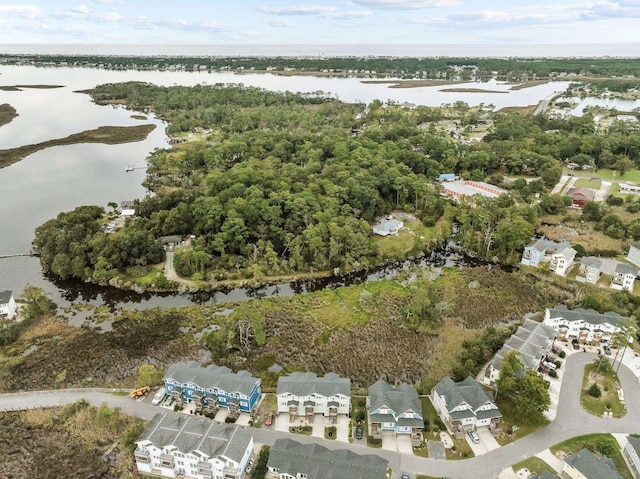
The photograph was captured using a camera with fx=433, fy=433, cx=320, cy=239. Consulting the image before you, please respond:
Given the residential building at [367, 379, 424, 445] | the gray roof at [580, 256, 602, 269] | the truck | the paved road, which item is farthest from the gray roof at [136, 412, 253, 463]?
the gray roof at [580, 256, 602, 269]

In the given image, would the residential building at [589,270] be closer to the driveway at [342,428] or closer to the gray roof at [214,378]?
the driveway at [342,428]

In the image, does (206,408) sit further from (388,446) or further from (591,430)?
(591,430)

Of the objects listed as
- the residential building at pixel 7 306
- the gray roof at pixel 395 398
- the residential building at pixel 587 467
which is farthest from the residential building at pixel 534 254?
the residential building at pixel 7 306

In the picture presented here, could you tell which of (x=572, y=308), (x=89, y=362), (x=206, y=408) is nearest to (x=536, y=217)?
(x=572, y=308)

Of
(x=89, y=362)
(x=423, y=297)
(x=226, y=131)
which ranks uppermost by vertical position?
(x=226, y=131)

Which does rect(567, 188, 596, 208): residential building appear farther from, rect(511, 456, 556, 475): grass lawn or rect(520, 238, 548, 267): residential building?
rect(511, 456, 556, 475): grass lawn
